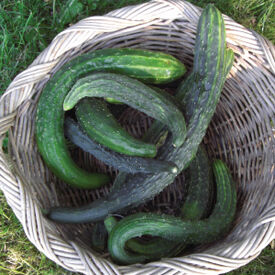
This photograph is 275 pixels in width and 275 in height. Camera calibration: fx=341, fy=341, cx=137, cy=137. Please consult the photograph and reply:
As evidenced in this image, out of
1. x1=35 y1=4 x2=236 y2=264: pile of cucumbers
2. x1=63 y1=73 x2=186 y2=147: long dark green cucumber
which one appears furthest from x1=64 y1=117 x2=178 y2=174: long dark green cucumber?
x1=63 y1=73 x2=186 y2=147: long dark green cucumber

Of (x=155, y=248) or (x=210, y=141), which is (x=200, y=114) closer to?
(x=210, y=141)

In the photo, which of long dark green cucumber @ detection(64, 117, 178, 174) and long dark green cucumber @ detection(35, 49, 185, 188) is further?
long dark green cucumber @ detection(35, 49, 185, 188)

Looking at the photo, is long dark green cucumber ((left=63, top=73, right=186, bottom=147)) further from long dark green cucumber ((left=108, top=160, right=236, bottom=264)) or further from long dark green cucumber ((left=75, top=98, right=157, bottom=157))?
long dark green cucumber ((left=108, top=160, right=236, bottom=264))

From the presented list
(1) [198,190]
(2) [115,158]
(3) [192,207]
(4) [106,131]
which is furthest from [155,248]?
(4) [106,131]

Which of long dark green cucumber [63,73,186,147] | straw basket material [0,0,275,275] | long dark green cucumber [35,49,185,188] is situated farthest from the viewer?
long dark green cucumber [35,49,185,188]

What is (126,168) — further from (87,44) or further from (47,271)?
(47,271)

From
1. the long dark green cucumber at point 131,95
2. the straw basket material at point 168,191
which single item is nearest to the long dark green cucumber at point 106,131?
the long dark green cucumber at point 131,95

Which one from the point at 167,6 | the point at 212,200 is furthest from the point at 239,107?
the point at 167,6
